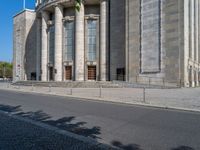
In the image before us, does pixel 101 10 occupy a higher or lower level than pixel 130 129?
higher

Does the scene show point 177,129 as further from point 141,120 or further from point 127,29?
point 127,29

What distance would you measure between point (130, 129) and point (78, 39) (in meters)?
40.9

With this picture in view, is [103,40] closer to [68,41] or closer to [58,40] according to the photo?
[68,41]

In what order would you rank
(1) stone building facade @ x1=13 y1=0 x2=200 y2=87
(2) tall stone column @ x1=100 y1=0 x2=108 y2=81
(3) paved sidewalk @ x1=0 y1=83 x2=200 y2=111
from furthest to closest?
(2) tall stone column @ x1=100 y1=0 x2=108 y2=81 → (1) stone building facade @ x1=13 y1=0 x2=200 y2=87 → (3) paved sidewalk @ x1=0 y1=83 x2=200 y2=111

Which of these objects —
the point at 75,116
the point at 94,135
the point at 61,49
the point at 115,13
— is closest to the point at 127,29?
the point at 115,13

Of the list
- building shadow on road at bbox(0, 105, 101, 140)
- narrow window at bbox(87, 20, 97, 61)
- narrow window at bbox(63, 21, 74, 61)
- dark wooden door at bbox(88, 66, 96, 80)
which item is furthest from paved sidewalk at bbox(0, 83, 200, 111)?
narrow window at bbox(63, 21, 74, 61)

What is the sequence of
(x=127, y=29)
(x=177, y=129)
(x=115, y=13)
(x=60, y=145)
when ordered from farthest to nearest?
(x=115, y=13)
(x=127, y=29)
(x=177, y=129)
(x=60, y=145)

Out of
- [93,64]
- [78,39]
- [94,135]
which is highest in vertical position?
[78,39]

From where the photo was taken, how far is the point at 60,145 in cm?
631

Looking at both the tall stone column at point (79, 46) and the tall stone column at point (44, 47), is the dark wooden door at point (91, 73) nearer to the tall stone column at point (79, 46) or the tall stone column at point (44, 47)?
the tall stone column at point (79, 46)

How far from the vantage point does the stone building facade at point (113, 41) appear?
3669cm

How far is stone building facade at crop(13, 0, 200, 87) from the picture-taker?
3669 cm

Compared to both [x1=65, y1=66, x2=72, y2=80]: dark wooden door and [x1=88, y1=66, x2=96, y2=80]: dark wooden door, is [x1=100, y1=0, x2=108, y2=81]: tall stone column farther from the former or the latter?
[x1=65, y1=66, x2=72, y2=80]: dark wooden door

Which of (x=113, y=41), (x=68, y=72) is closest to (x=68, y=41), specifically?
(x=68, y=72)
